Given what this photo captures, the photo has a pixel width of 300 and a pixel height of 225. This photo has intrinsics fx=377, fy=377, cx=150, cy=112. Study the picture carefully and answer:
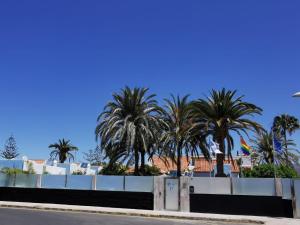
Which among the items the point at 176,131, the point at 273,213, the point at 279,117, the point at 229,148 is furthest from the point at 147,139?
the point at 279,117

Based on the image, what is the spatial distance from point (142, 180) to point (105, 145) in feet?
31.3

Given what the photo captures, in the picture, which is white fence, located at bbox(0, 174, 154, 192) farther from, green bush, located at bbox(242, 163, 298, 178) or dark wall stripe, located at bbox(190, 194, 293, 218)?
green bush, located at bbox(242, 163, 298, 178)

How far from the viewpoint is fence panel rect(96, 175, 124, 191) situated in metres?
27.3

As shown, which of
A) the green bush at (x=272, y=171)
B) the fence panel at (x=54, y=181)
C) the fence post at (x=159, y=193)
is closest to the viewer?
the fence post at (x=159, y=193)

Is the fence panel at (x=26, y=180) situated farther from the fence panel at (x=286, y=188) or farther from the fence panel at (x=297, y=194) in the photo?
the fence panel at (x=297, y=194)

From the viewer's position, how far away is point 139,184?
87.4ft

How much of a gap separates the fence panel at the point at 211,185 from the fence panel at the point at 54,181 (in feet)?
34.1

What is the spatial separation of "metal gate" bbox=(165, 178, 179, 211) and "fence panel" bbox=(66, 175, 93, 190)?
20.3 ft

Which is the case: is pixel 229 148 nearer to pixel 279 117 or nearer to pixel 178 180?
pixel 178 180

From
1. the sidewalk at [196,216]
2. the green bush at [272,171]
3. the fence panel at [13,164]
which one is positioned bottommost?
the sidewalk at [196,216]

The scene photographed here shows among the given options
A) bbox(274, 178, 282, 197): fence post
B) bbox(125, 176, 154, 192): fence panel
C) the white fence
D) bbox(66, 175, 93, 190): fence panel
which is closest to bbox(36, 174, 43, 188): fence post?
the white fence

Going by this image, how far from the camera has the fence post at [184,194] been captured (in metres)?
24.8

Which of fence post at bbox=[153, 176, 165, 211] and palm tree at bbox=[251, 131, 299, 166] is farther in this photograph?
palm tree at bbox=[251, 131, 299, 166]

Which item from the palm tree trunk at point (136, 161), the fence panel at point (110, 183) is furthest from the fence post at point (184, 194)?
the palm tree trunk at point (136, 161)
